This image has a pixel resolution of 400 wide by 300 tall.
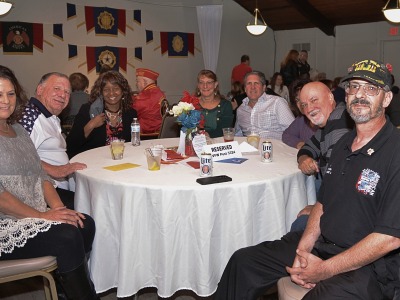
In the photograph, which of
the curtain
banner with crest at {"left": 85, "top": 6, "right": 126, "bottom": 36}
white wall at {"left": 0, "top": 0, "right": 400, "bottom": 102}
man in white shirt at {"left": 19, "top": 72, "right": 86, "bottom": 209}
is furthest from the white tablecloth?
the curtain

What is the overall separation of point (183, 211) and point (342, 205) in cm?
77

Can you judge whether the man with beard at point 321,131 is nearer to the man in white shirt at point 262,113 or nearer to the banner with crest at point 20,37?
the man in white shirt at point 262,113

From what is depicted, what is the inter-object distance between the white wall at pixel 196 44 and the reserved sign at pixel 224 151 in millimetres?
6930

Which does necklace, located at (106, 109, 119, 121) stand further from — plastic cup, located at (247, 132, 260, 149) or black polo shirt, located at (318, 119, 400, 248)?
black polo shirt, located at (318, 119, 400, 248)

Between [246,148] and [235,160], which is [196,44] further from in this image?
[235,160]

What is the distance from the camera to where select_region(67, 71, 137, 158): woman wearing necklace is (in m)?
3.72

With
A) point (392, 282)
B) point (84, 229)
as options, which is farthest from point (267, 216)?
point (84, 229)

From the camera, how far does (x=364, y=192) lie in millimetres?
1677

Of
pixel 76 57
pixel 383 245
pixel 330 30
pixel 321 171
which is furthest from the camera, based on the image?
pixel 330 30

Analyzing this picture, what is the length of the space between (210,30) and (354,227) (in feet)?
28.2

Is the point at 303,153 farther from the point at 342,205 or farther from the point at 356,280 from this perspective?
the point at 356,280

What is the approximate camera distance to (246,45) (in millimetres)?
11727

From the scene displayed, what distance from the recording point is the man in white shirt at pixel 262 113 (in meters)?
3.94

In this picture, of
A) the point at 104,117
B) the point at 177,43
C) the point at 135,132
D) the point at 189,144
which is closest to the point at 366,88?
the point at 189,144
